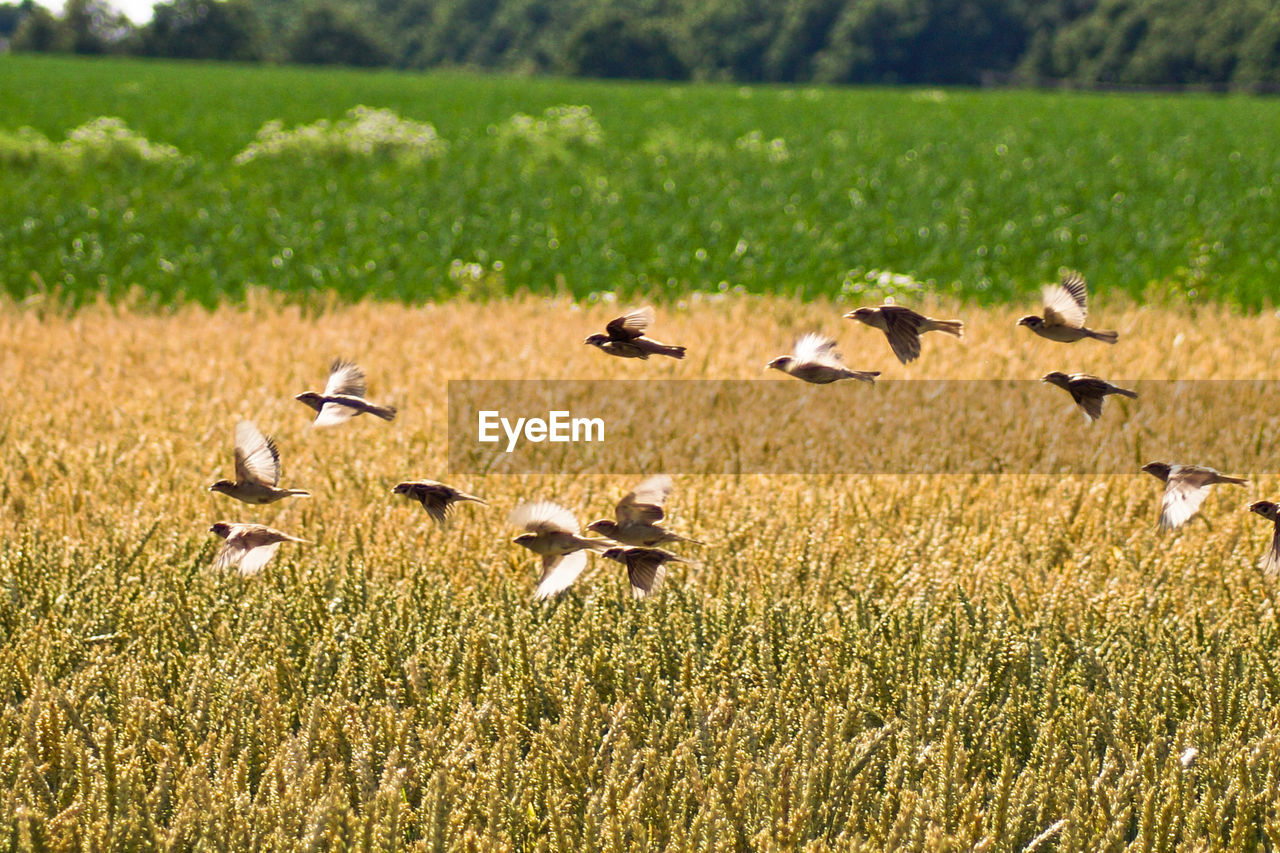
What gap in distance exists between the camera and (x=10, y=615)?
3252mm

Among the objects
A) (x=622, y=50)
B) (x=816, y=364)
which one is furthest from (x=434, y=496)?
(x=622, y=50)

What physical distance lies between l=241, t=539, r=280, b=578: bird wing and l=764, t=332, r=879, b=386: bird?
1.02m

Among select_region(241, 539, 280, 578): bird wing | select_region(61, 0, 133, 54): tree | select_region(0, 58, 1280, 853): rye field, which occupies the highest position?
select_region(61, 0, 133, 54): tree

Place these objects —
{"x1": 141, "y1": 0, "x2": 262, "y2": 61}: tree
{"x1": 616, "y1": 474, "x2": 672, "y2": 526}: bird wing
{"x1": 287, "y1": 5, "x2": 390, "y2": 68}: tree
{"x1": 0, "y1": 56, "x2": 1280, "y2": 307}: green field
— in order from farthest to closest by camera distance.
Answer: {"x1": 287, "y1": 5, "x2": 390, "y2": 68}: tree < {"x1": 141, "y1": 0, "x2": 262, "y2": 61}: tree < {"x1": 0, "y1": 56, "x2": 1280, "y2": 307}: green field < {"x1": 616, "y1": 474, "x2": 672, "y2": 526}: bird wing

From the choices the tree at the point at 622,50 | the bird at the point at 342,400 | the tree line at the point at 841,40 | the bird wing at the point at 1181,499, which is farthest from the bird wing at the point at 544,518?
the tree at the point at 622,50

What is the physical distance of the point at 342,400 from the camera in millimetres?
1844

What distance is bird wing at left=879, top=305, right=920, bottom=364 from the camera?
1577 mm

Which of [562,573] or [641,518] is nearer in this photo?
[562,573]

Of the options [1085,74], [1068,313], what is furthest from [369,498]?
[1085,74]

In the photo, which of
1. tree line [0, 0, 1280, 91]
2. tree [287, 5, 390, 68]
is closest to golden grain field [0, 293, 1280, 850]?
tree line [0, 0, 1280, 91]

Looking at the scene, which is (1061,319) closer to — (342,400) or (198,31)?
(342,400)

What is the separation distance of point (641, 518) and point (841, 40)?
8695 centimetres

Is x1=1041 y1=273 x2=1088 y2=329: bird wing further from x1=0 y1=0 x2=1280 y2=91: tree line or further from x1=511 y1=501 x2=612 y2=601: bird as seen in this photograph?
x1=0 y1=0 x2=1280 y2=91: tree line

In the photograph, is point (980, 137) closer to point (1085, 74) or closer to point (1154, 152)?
point (1154, 152)
